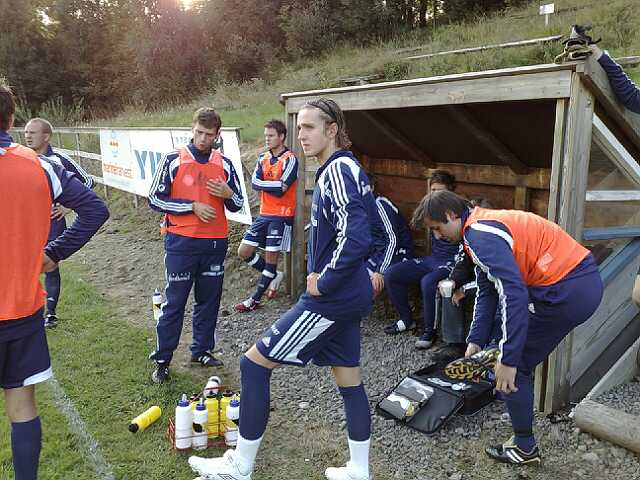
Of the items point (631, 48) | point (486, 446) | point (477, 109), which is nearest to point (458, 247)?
point (477, 109)

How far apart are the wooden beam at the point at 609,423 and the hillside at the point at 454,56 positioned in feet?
22.5

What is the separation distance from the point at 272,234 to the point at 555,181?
3489 millimetres

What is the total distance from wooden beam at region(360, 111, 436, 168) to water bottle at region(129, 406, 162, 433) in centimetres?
382

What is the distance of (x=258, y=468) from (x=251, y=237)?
3.46m

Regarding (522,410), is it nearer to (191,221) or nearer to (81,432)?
(191,221)

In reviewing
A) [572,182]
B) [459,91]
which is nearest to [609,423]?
[572,182]

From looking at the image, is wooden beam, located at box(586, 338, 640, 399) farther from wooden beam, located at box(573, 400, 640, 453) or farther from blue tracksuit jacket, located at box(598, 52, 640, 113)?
blue tracksuit jacket, located at box(598, 52, 640, 113)

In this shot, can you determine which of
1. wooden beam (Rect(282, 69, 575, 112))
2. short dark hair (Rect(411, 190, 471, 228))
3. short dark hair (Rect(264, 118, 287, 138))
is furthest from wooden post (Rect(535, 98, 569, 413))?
short dark hair (Rect(264, 118, 287, 138))

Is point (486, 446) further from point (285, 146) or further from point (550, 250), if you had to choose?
point (285, 146)

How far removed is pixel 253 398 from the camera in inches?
109

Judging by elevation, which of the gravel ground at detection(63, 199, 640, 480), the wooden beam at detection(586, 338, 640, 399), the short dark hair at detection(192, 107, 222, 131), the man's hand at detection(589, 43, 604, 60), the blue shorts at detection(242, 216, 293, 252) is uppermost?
the man's hand at detection(589, 43, 604, 60)

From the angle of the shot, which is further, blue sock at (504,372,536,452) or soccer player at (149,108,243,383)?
soccer player at (149,108,243,383)

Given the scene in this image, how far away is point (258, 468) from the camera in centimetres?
332

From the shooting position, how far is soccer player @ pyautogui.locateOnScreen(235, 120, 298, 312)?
20.4 ft
